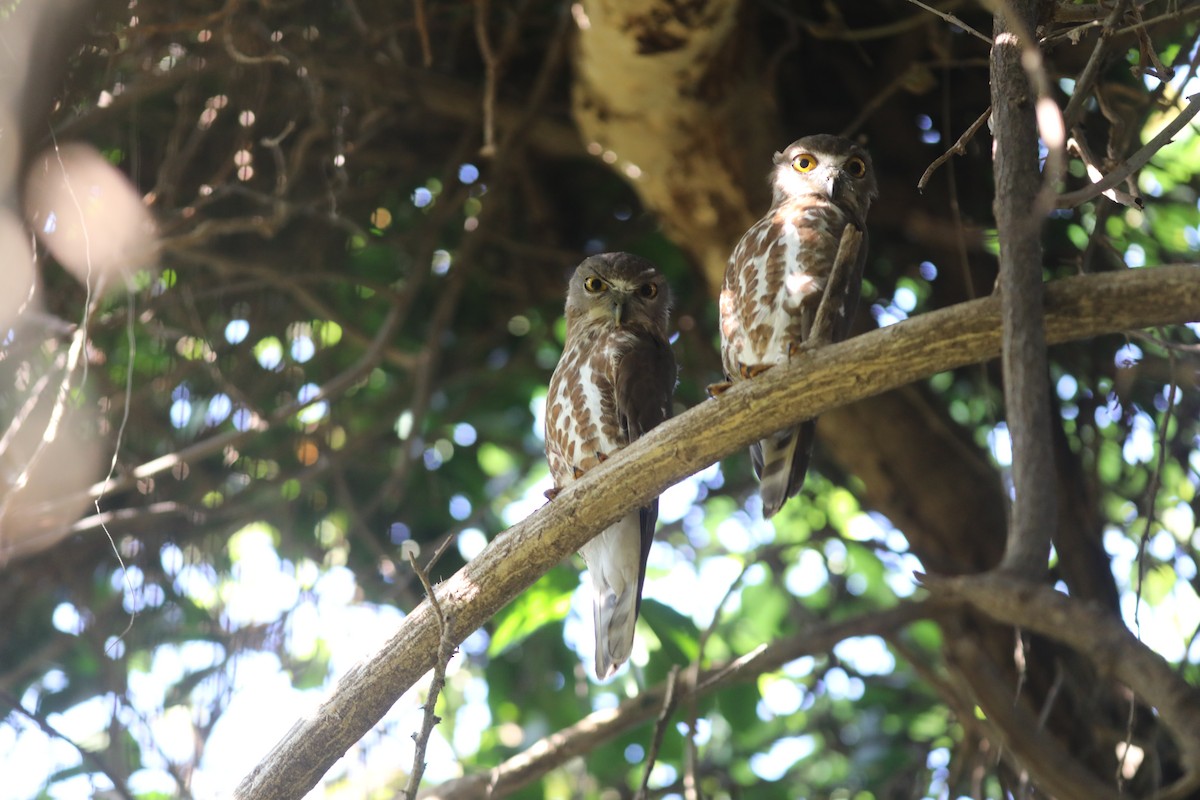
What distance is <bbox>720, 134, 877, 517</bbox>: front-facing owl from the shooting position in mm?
2963

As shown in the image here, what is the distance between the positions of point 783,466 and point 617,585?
83 centimetres

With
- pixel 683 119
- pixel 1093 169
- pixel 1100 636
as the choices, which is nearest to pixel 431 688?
pixel 1100 636

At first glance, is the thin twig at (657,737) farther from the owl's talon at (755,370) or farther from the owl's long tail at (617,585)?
the owl's talon at (755,370)

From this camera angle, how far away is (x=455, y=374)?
5.02m

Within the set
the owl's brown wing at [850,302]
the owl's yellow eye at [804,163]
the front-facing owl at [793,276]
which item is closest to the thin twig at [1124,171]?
the front-facing owl at [793,276]

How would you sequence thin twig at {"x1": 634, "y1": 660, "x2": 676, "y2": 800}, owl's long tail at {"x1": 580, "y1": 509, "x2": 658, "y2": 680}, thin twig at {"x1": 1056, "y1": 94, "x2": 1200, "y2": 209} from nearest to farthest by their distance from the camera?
thin twig at {"x1": 1056, "y1": 94, "x2": 1200, "y2": 209} < thin twig at {"x1": 634, "y1": 660, "x2": 676, "y2": 800} < owl's long tail at {"x1": 580, "y1": 509, "x2": 658, "y2": 680}

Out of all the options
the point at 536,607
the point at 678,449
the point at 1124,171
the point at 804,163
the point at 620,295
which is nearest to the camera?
the point at 1124,171

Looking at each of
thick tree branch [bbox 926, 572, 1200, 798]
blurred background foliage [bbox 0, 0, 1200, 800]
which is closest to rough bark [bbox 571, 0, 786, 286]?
blurred background foliage [bbox 0, 0, 1200, 800]

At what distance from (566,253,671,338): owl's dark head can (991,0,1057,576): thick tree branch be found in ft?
5.60

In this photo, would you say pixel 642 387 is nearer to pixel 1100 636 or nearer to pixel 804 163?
pixel 804 163

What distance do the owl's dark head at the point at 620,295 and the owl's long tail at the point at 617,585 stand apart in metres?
0.65

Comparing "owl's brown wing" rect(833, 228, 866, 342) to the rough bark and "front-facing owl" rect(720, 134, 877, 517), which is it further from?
the rough bark

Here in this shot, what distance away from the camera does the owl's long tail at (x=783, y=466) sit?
3.12 meters

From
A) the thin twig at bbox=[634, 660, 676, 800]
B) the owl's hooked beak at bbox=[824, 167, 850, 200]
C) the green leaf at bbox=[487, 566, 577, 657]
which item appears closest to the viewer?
the thin twig at bbox=[634, 660, 676, 800]
